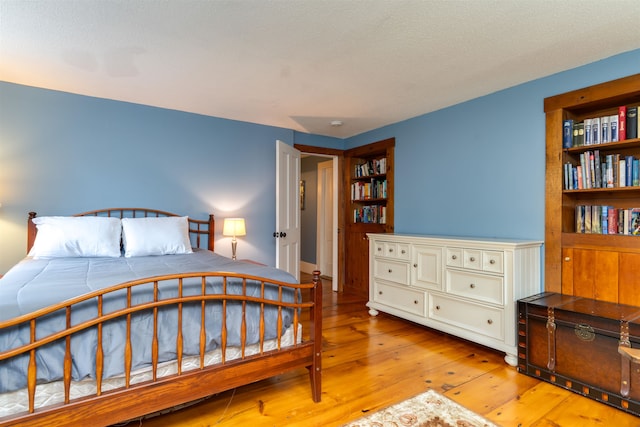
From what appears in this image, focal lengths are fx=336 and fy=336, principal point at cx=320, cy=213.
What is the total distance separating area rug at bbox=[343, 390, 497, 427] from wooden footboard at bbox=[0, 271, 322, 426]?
379 mm

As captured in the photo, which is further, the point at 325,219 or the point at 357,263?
the point at 325,219

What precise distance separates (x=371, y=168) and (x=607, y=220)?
2.72m

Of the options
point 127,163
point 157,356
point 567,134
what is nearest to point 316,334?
point 157,356

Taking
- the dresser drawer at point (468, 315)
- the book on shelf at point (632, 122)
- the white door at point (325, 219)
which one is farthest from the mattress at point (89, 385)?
the white door at point (325, 219)

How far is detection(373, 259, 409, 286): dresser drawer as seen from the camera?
11.2 ft

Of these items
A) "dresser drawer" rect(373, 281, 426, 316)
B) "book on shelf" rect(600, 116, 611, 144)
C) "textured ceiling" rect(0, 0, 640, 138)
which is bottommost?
"dresser drawer" rect(373, 281, 426, 316)

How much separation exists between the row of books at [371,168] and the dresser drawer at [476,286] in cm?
188

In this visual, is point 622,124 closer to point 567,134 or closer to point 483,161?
point 567,134

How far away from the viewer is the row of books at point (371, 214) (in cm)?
448

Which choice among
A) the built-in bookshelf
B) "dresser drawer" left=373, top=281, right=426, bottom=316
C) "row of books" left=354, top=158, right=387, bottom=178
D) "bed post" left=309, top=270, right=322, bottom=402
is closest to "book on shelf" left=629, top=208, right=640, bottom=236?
"dresser drawer" left=373, top=281, right=426, bottom=316

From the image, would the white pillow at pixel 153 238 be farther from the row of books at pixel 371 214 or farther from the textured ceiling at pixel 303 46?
the row of books at pixel 371 214

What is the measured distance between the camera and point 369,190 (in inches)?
183

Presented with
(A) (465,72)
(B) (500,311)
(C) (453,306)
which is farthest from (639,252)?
(A) (465,72)

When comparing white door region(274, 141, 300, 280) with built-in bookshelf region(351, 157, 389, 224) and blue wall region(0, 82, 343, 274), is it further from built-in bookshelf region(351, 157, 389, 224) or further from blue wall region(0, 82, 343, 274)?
built-in bookshelf region(351, 157, 389, 224)
